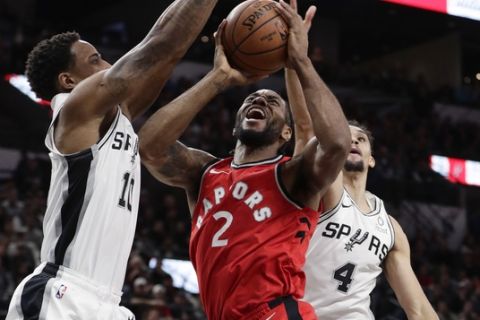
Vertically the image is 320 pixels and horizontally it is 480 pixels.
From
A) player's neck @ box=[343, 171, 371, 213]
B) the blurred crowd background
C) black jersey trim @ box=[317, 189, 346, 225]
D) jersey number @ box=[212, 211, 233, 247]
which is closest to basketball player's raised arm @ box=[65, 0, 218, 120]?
jersey number @ box=[212, 211, 233, 247]

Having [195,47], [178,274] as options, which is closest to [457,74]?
[195,47]

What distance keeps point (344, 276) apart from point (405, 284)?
19.0 inches

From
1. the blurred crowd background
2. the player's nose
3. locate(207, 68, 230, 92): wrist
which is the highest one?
locate(207, 68, 230, 92): wrist

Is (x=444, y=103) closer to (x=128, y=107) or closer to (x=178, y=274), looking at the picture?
(x=178, y=274)

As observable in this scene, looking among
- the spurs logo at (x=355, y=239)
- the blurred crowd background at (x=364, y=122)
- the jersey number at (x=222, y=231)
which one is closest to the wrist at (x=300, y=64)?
the jersey number at (x=222, y=231)

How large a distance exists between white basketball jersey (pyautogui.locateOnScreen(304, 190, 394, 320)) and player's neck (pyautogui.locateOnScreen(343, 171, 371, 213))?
32cm

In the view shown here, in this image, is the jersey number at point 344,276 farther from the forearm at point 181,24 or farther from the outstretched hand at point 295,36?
the forearm at point 181,24

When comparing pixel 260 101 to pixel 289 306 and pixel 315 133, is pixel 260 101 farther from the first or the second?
pixel 289 306

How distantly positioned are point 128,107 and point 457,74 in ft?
65.2

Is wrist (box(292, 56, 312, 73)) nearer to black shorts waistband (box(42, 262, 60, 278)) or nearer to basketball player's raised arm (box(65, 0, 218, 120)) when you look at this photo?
basketball player's raised arm (box(65, 0, 218, 120))

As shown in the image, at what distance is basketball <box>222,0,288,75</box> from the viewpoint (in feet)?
13.8

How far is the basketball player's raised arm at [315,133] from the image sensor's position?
4070 mm

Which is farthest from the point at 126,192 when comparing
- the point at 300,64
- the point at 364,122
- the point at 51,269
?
the point at 364,122

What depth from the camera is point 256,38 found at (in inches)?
165
